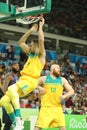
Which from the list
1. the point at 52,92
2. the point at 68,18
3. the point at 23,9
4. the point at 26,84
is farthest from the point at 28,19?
the point at 68,18

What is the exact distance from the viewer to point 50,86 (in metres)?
9.38

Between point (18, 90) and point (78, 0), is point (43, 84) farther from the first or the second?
point (78, 0)

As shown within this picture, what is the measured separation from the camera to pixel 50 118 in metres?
9.23

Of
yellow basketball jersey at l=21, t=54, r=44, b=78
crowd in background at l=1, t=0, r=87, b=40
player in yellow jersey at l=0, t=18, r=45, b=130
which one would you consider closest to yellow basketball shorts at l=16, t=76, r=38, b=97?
player in yellow jersey at l=0, t=18, r=45, b=130

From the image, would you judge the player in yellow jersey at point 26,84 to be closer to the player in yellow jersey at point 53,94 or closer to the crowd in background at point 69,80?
the player in yellow jersey at point 53,94

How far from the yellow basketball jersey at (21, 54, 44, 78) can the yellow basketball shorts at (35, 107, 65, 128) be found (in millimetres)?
1167

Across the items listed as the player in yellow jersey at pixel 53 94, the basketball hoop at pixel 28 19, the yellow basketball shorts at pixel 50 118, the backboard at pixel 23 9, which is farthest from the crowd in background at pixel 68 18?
the yellow basketball shorts at pixel 50 118

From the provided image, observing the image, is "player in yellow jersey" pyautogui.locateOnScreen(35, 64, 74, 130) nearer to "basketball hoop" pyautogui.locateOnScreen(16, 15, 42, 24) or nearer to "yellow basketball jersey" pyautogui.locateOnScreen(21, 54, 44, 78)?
"yellow basketball jersey" pyautogui.locateOnScreen(21, 54, 44, 78)

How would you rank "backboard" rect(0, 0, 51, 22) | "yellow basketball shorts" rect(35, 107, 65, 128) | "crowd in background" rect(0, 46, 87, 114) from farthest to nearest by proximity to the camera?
"crowd in background" rect(0, 46, 87, 114)
"backboard" rect(0, 0, 51, 22)
"yellow basketball shorts" rect(35, 107, 65, 128)

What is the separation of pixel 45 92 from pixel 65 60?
15.6 meters

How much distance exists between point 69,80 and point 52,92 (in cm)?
1322

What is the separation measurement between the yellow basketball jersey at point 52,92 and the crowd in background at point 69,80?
6.12m

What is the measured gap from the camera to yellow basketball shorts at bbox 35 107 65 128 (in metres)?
9.19

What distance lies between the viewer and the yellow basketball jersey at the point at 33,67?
332 inches
